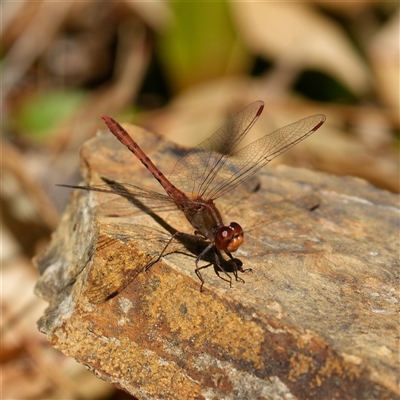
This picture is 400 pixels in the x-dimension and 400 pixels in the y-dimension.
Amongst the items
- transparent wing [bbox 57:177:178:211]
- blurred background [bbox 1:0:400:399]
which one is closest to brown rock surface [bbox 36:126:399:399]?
transparent wing [bbox 57:177:178:211]

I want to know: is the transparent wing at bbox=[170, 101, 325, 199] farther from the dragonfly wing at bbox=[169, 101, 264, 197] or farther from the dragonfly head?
A: the dragonfly head

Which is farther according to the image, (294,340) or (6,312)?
(6,312)

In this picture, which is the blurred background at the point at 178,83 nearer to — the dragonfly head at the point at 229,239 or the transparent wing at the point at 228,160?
the transparent wing at the point at 228,160

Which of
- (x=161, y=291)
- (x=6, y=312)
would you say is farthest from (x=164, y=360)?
(x=6, y=312)

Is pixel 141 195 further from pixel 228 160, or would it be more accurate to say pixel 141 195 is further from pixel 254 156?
pixel 254 156

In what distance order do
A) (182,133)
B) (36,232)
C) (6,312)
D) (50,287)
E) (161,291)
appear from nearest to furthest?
(161,291) → (50,287) → (6,312) → (36,232) → (182,133)

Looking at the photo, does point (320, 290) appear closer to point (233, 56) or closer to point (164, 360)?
point (164, 360)

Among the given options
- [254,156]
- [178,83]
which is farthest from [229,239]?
[178,83]
